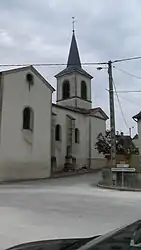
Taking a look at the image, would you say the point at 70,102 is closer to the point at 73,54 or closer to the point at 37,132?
the point at 73,54

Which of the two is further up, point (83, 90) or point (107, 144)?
point (83, 90)

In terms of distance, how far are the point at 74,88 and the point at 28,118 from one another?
55.4 ft

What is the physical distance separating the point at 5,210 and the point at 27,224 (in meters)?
2.56

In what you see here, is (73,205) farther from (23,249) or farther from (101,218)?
(23,249)

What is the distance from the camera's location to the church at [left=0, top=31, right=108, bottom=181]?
27828 mm

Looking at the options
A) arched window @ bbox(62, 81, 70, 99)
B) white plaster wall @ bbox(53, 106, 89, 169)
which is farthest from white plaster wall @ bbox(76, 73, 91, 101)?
white plaster wall @ bbox(53, 106, 89, 169)

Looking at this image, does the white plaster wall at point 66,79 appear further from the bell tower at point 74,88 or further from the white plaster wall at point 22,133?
the white plaster wall at point 22,133

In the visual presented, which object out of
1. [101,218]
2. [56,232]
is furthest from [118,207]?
[56,232]

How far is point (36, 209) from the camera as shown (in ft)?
34.3

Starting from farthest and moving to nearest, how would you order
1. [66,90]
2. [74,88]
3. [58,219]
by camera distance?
[66,90] → [74,88] → [58,219]

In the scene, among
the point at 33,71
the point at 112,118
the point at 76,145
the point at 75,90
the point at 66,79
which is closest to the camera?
the point at 112,118

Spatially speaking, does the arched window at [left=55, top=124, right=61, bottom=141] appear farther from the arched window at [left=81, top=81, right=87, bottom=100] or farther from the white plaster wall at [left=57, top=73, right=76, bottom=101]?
the arched window at [left=81, top=81, right=87, bottom=100]

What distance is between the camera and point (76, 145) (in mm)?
38875

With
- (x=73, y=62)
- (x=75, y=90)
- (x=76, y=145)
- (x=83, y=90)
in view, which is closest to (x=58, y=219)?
(x=76, y=145)
